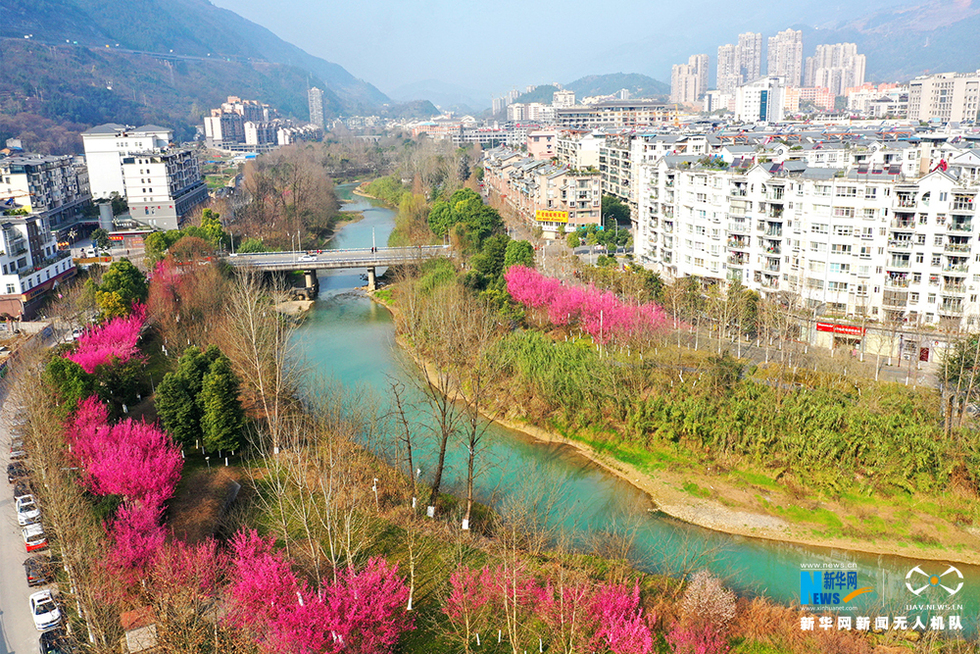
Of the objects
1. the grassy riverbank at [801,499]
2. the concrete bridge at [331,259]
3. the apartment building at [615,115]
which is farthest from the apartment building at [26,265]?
the apartment building at [615,115]

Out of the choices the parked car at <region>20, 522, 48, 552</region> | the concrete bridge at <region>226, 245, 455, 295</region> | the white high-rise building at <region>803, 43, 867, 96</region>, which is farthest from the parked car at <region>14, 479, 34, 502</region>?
the white high-rise building at <region>803, 43, 867, 96</region>

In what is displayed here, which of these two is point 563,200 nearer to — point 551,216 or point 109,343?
point 551,216

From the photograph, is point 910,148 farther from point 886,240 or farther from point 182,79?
point 182,79

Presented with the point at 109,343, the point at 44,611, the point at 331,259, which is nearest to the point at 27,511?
the point at 44,611

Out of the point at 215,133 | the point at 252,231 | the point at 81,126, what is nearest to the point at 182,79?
the point at 215,133

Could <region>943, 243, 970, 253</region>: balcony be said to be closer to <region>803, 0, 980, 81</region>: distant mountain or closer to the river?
the river
